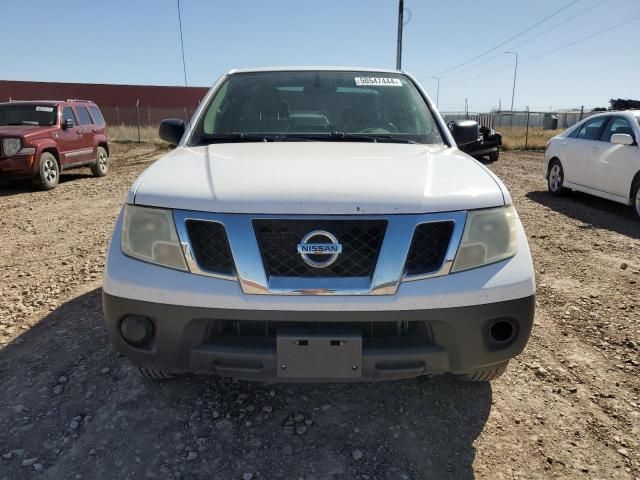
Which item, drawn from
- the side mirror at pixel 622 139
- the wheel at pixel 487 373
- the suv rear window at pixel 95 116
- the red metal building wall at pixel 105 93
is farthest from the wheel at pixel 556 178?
the red metal building wall at pixel 105 93

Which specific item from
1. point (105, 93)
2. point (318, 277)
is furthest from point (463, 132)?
point (105, 93)

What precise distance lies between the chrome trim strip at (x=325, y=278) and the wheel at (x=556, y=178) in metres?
7.74

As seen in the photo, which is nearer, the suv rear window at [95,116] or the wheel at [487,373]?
the wheel at [487,373]

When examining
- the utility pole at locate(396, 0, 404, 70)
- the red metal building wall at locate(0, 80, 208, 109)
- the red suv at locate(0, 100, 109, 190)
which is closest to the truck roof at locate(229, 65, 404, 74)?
the red suv at locate(0, 100, 109, 190)

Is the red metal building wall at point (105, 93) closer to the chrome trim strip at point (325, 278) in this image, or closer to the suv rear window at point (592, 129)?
the suv rear window at point (592, 129)

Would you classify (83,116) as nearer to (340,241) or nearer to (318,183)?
(318,183)

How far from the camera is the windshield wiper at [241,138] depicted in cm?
307

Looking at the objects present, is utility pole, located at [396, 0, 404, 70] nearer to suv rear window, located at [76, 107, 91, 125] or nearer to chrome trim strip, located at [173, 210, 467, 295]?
suv rear window, located at [76, 107, 91, 125]

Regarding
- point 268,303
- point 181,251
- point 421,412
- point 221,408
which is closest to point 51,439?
point 221,408

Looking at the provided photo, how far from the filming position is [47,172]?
976cm

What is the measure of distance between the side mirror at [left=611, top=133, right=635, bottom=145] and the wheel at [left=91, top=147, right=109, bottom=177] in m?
10.5

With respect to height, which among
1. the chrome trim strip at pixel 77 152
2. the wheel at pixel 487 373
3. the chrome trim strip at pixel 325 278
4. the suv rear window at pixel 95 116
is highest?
the suv rear window at pixel 95 116

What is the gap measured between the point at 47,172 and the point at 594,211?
9.69 m

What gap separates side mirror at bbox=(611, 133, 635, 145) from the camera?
6.77 m
